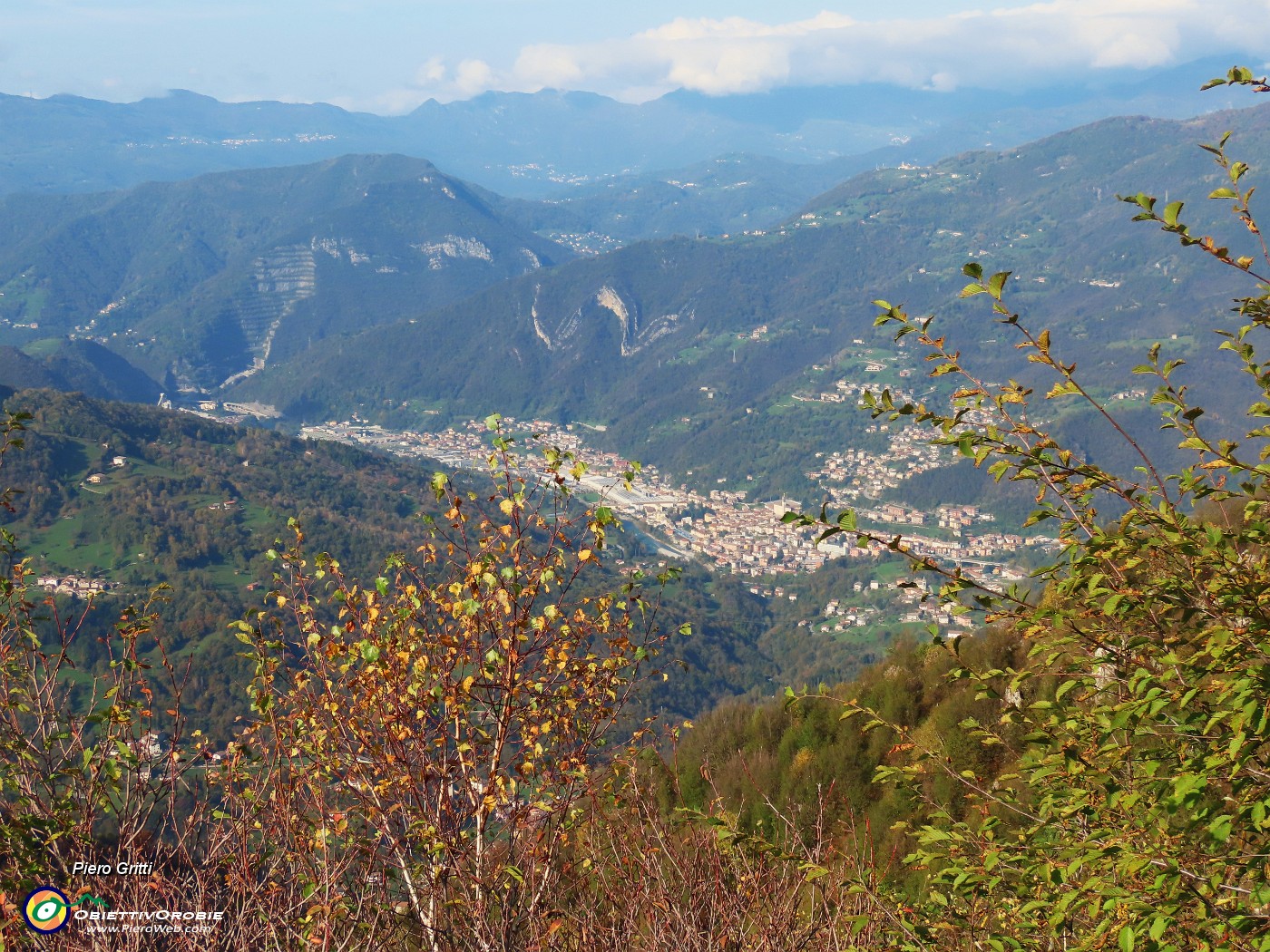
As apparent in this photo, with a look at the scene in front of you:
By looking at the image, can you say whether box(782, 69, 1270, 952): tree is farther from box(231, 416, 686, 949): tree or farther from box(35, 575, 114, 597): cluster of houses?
box(35, 575, 114, 597): cluster of houses

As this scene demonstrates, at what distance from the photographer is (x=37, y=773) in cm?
503

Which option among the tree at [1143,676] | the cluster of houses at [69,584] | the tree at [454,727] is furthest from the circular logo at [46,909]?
the cluster of houses at [69,584]

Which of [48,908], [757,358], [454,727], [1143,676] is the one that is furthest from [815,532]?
[1143,676]

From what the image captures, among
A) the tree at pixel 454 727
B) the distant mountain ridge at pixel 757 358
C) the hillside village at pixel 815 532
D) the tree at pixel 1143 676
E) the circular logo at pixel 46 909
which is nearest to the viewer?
the tree at pixel 1143 676

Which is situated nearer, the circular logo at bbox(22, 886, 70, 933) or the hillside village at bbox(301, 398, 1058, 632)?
the circular logo at bbox(22, 886, 70, 933)

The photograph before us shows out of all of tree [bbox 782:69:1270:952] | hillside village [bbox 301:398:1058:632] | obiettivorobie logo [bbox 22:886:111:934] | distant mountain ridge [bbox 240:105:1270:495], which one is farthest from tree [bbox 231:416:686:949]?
distant mountain ridge [bbox 240:105:1270:495]

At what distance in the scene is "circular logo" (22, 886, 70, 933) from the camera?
14.1ft

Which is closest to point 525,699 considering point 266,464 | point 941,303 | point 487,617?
point 487,617

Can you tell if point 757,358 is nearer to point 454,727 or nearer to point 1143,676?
point 454,727

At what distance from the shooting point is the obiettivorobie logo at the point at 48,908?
4.31m

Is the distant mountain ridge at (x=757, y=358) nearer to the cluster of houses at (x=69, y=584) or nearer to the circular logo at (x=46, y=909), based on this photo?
the cluster of houses at (x=69, y=584)

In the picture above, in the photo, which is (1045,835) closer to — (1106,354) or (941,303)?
(1106,354)

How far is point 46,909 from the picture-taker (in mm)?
4410

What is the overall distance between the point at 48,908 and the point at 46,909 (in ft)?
0.03
